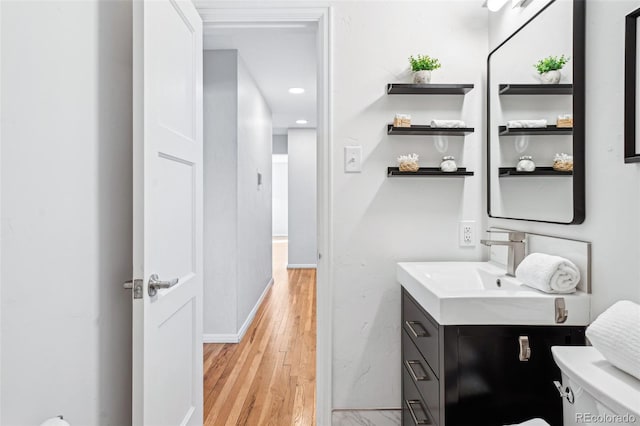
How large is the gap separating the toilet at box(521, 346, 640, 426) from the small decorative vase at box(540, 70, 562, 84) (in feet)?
3.11

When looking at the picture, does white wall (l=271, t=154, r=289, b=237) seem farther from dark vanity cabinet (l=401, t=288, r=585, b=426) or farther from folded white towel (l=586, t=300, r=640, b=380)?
folded white towel (l=586, t=300, r=640, b=380)

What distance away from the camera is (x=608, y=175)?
1.24 metres

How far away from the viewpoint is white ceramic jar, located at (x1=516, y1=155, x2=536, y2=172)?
1.60m

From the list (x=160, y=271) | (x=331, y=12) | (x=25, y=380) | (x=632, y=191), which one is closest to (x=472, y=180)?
(x=632, y=191)

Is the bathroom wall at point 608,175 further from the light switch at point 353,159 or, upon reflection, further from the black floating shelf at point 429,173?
the light switch at point 353,159

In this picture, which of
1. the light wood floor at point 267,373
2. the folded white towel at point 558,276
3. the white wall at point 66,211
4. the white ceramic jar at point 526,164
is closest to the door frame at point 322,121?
the light wood floor at point 267,373

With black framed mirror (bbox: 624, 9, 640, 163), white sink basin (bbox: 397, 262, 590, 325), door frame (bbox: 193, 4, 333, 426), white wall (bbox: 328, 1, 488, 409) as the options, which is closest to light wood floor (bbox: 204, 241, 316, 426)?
door frame (bbox: 193, 4, 333, 426)

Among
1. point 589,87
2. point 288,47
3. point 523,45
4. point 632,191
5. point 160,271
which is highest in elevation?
point 288,47

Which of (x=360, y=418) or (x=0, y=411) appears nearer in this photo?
(x=0, y=411)

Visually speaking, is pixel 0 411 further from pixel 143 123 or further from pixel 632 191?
pixel 632 191

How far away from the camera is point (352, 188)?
199cm

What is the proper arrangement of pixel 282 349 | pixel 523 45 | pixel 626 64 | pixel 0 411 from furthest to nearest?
1. pixel 282 349
2. pixel 523 45
3. pixel 626 64
4. pixel 0 411

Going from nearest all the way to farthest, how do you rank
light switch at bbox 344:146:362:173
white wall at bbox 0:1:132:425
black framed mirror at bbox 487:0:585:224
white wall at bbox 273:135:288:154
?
white wall at bbox 0:1:132:425 → black framed mirror at bbox 487:0:585:224 → light switch at bbox 344:146:362:173 → white wall at bbox 273:135:288:154

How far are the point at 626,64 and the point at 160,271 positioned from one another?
1.56m
